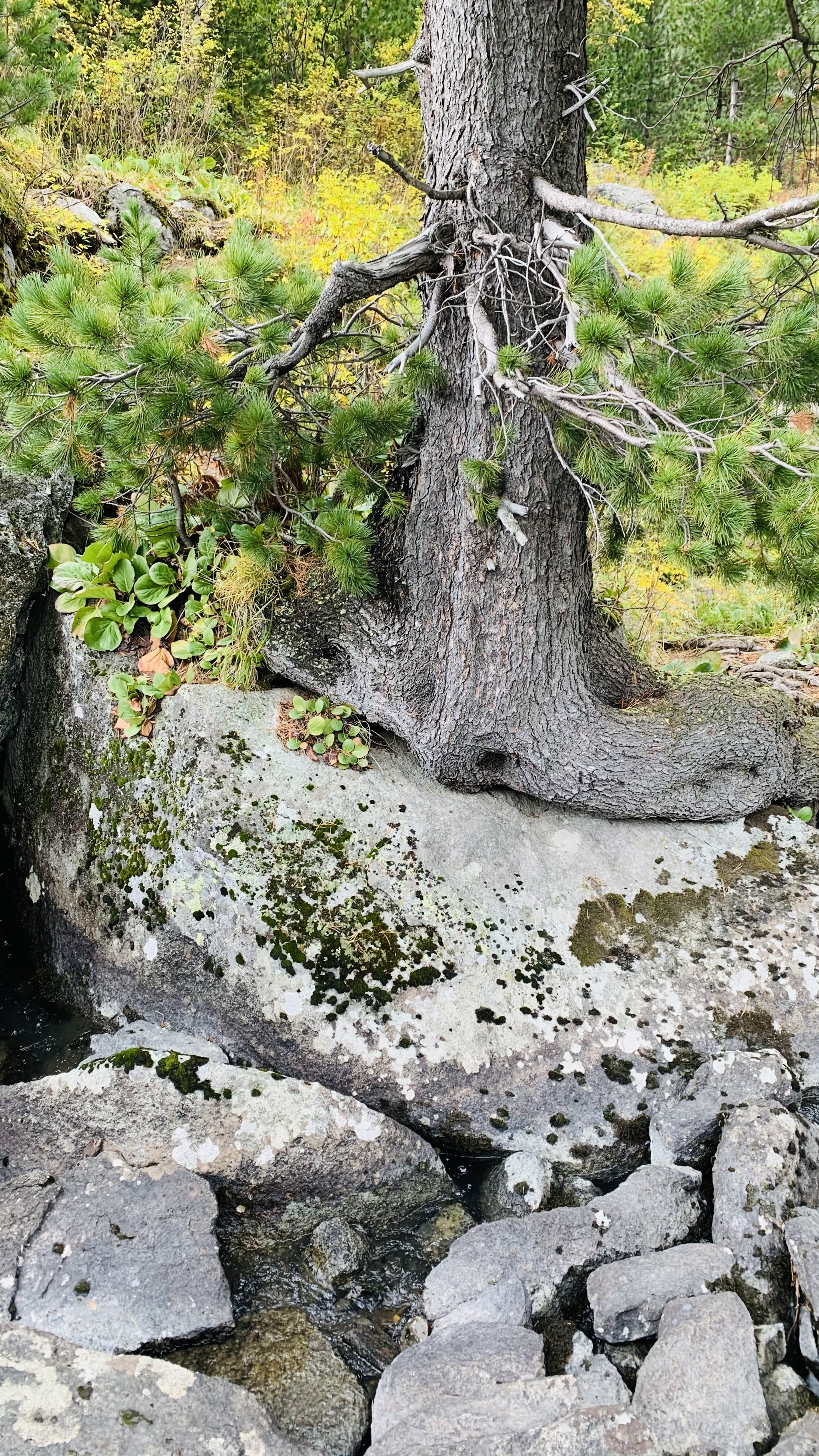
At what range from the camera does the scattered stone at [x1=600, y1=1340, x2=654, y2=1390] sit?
2.97 meters

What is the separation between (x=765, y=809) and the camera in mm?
4992

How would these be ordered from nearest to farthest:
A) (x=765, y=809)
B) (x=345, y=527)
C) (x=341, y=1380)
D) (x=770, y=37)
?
1. (x=341, y=1380)
2. (x=345, y=527)
3. (x=765, y=809)
4. (x=770, y=37)

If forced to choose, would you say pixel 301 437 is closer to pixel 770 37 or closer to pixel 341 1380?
pixel 341 1380

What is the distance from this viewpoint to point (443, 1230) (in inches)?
141

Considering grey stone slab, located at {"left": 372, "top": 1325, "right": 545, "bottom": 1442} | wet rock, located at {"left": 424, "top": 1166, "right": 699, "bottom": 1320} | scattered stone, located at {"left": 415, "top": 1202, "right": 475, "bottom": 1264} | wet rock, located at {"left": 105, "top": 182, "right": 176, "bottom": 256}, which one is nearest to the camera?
grey stone slab, located at {"left": 372, "top": 1325, "right": 545, "bottom": 1442}

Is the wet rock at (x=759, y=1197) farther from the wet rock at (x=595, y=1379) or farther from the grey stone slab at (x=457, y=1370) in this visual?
the grey stone slab at (x=457, y=1370)

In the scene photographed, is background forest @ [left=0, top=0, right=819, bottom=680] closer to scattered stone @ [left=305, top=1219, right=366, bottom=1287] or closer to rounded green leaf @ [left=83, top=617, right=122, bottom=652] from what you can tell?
rounded green leaf @ [left=83, top=617, right=122, bottom=652]

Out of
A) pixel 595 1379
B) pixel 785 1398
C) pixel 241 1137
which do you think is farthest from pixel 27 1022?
pixel 785 1398

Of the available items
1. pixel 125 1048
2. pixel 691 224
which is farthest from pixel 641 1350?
pixel 691 224

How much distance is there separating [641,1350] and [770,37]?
1989 cm

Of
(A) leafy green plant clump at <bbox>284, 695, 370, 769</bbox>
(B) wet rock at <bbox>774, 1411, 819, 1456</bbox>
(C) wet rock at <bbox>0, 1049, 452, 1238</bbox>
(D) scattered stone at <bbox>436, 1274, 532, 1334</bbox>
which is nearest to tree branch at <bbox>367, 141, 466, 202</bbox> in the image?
(A) leafy green plant clump at <bbox>284, 695, 370, 769</bbox>

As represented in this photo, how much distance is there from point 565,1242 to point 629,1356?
399 millimetres

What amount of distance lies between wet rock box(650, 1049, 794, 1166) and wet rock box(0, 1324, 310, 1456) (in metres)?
1.79

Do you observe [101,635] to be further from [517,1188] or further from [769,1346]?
[769,1346]
